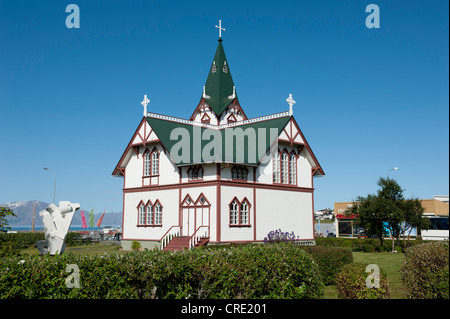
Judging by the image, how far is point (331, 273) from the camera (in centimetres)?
1734

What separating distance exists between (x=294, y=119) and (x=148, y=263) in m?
25.6

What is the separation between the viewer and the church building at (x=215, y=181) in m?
29.1

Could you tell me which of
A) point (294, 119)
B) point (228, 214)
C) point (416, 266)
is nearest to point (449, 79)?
point (416, 266)

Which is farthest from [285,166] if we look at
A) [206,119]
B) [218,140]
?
[206,119]

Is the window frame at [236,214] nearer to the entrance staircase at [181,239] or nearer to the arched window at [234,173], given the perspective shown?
the arched window at [234,173]

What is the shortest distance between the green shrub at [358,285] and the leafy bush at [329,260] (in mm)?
4988

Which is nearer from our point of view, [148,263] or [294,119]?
[148,263]

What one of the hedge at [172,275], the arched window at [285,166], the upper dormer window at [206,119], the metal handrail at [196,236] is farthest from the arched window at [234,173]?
the hedge at [172,275]

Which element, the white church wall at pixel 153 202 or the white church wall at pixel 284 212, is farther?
the white church wall at pixel 153 202

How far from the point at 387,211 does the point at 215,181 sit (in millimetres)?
20347

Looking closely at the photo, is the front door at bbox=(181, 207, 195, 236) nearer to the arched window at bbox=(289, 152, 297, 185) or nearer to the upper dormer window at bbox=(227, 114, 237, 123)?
the arched window at bbox=(289, 152, 297, 185)

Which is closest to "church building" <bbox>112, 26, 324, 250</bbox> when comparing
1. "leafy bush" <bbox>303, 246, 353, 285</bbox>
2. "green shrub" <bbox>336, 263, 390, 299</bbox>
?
"leafy bush" <bbox>303, 246, 353, 285</bbox>
